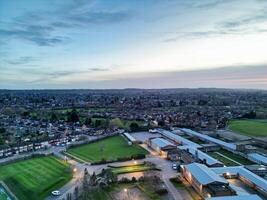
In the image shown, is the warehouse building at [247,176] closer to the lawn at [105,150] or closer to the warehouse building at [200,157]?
the warehouse building at [200,157]

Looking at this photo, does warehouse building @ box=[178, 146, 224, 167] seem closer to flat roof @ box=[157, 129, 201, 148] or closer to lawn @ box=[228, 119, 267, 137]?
flat roof @ box=[157, 129, 201, 148]

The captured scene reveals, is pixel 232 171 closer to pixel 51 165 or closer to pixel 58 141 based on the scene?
pixel 51 165

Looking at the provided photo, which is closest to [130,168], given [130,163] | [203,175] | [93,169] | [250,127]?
[130,163]

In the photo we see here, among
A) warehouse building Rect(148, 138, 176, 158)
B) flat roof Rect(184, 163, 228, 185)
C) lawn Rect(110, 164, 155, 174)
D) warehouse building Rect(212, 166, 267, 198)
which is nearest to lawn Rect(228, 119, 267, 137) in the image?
warehouse building Rect(148, 138, 176, 158)

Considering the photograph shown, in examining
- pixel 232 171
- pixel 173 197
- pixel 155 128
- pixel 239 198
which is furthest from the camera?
pixel 155 128

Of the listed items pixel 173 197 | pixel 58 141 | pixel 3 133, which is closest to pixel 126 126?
pixel 58 141

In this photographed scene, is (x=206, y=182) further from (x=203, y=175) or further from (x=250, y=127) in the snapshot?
(x=250, y=127)
